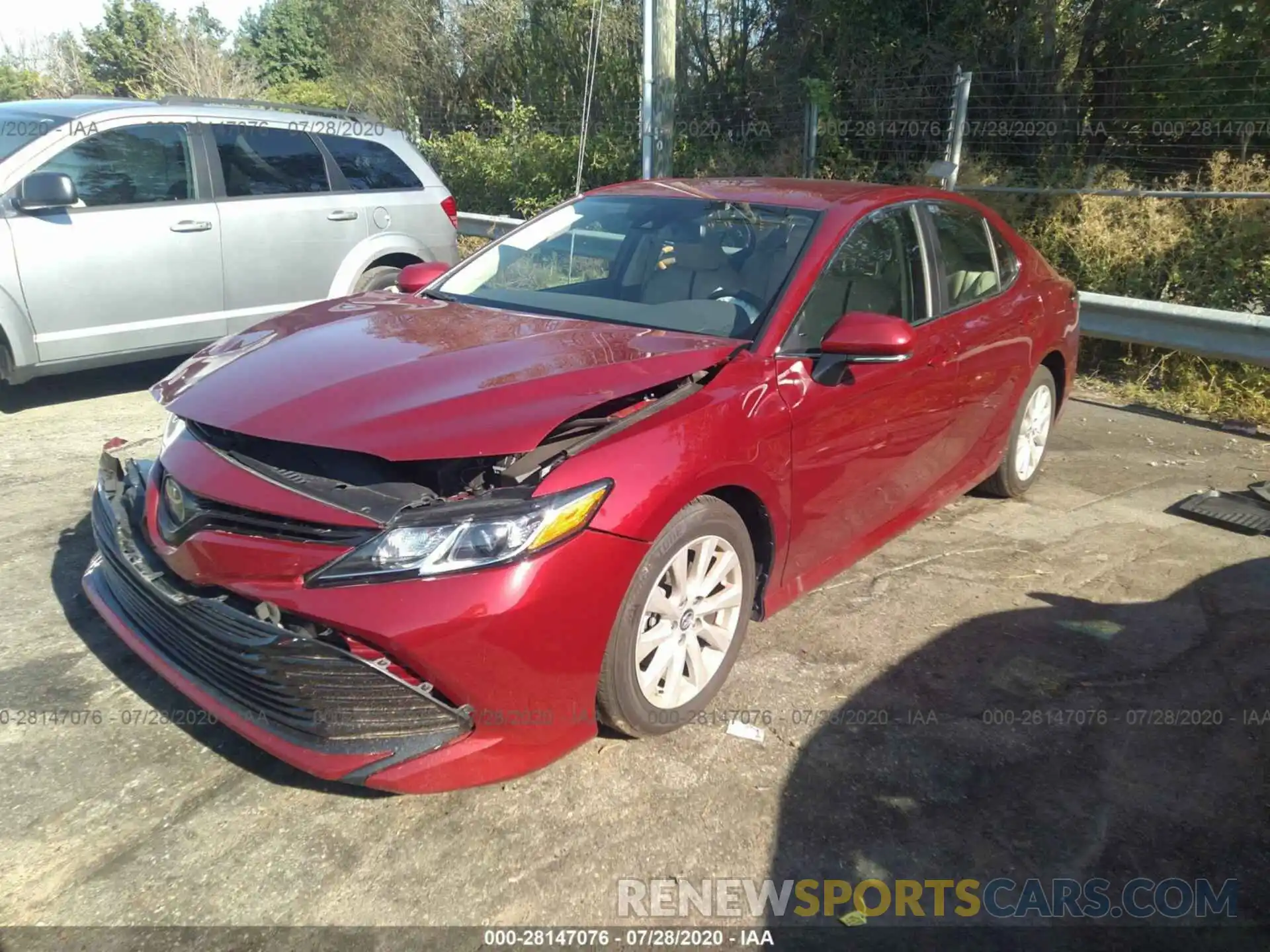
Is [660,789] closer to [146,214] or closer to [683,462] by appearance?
[683,462]

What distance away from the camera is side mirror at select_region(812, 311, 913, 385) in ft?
10.9

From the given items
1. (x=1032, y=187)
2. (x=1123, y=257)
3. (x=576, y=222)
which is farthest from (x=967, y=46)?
(x=576, y=222)

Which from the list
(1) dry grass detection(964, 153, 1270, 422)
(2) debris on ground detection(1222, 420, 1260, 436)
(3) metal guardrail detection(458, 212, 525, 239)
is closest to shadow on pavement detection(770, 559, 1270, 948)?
(2) debris on ground detection(1222, 420, 1260, 436)

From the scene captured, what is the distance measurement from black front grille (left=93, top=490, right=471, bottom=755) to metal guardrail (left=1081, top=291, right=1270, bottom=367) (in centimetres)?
604

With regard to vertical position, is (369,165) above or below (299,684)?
above

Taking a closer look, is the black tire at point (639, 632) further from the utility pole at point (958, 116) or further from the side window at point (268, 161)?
the utility pole at point (958, 116)

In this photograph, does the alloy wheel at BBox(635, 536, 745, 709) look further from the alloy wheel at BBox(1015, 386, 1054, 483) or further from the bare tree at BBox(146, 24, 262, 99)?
the bare tree at BBox(146, 24, 262, 99)

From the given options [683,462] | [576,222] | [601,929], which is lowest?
[601,929]

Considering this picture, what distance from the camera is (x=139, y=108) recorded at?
248 inches

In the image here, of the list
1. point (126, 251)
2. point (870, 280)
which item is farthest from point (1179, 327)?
point (126, 251)

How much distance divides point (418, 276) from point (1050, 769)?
10.3 ft

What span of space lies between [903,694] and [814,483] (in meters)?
0.78

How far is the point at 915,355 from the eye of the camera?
155 inches

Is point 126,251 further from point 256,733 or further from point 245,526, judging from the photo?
point 256,733
